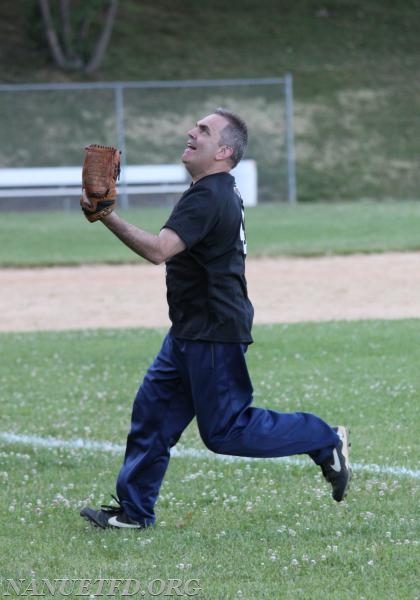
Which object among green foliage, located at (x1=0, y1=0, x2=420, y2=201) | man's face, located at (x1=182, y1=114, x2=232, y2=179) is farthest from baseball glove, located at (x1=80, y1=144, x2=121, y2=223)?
green foliage, located at (x1=0, y1=0, x2=420, y2=201)

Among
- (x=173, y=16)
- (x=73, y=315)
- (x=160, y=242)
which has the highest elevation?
(x=173, y=16)

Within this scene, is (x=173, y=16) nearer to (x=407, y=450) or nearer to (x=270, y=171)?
(x=270, y=171)

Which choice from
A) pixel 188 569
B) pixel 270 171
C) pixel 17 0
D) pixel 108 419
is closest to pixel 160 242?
pixel 188 569

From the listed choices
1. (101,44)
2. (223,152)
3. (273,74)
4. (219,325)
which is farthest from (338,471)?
(273,74)

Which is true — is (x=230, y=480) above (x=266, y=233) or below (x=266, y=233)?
below

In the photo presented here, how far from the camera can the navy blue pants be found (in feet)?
17.0

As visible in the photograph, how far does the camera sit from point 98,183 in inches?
191

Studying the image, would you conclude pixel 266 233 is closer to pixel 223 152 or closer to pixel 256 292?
pixel 256 292

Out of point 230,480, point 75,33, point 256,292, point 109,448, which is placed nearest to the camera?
point 230,480

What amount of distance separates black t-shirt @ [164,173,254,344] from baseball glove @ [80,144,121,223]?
1.02 ft

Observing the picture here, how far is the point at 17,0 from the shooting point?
37750 mm

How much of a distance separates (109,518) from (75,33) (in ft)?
103

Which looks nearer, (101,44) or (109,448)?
(109,448)

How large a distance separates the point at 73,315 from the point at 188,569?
8.38 metres
